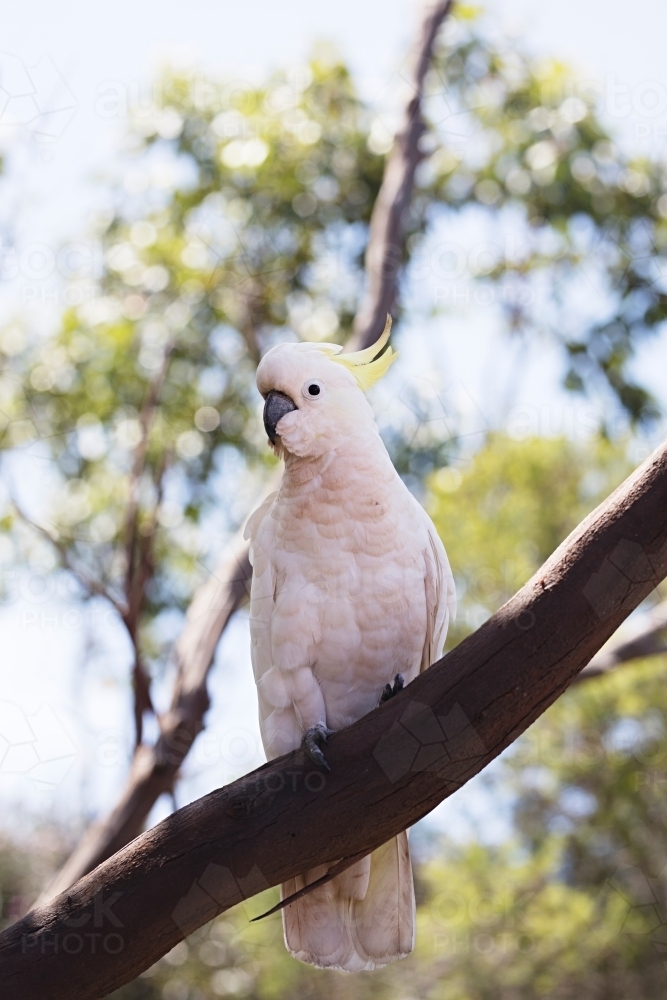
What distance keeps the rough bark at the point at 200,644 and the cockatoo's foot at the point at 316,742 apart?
976mm

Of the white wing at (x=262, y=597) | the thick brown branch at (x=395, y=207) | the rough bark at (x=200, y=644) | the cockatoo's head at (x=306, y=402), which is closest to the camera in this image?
the cockatoo's head at (x=306, y=402)

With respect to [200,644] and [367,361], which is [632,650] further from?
[367,361]

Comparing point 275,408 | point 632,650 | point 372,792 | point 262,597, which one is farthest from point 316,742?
point 632,650

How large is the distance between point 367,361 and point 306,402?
221 millimetres

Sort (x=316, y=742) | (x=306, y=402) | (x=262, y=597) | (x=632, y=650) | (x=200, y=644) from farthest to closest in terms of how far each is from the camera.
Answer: (x=632, y=650) < (x=200, y=644) < (x=262, y=597) < (x=306, y=402) < (x=316, y=742)

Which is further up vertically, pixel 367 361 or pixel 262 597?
pixel 367 361

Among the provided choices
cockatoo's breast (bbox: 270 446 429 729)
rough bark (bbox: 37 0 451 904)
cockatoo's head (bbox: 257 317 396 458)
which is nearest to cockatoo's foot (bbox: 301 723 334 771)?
cockatoo's breast (bbox: 270 446 429 729)

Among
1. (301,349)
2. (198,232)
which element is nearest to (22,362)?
(198,232)

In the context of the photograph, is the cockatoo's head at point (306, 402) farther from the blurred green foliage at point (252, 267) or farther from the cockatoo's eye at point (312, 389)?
the blurred green foliage at point (252, 267)

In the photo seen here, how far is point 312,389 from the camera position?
5.46 feet

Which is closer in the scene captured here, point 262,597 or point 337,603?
point 337,603

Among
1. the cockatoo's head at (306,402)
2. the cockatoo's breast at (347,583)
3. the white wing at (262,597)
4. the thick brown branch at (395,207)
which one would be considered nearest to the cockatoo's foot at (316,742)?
the cockatoo's breast at (347,583)

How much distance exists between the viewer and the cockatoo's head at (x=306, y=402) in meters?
1.65

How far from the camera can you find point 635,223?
12.0 ft
